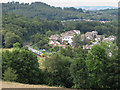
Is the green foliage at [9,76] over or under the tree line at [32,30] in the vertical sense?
under

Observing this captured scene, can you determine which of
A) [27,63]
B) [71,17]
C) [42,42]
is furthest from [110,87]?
[71,17]

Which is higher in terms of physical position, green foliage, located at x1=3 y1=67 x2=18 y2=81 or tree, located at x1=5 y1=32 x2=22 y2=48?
tree, located at x1=5 y1=32 x2=22 y2=48

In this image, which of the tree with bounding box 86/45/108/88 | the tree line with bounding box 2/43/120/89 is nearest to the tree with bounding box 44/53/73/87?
the tree line with bounding box 2/43/120/89

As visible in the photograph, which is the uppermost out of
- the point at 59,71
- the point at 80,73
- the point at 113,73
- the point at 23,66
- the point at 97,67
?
the point at 97,67

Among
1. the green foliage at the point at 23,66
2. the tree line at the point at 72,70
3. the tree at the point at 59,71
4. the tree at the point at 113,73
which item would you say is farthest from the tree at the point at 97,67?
the green foliage at the point at 23,66

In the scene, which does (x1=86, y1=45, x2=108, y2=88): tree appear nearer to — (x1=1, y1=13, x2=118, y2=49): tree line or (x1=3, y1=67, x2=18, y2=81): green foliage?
(x1=3, y1=67, x2=18, y2=81): green foliage

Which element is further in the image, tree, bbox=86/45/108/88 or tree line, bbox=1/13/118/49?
tree line, bbox=1/13/118/49

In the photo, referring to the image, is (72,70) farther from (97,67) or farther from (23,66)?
(23,66)

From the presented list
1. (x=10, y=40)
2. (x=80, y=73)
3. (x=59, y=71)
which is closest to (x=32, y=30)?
(x=10, y=40)

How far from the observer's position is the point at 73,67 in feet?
20.0

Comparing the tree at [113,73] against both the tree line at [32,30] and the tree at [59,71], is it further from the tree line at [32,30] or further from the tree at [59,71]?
the tree line at [32,30]

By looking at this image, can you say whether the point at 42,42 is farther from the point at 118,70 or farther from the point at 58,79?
the point at 118,70

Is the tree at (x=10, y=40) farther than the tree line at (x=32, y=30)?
No

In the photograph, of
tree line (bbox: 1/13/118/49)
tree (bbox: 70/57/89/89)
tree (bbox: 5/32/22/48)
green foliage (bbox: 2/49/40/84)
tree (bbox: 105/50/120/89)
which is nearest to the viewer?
tree (bbox: 105/50/120/89)
